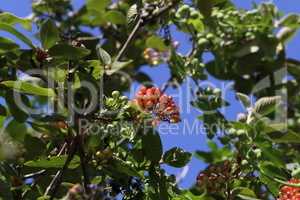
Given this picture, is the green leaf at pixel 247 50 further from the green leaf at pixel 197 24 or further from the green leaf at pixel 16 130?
the green leaf at pixel 16 130

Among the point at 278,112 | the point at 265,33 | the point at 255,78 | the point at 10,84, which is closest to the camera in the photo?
the point at 10,84

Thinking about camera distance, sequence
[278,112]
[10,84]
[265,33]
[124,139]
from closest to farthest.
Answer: [10,84], [124,139], [278,112], [265,33]

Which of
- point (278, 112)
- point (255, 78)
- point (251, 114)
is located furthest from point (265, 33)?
point (251, 114)

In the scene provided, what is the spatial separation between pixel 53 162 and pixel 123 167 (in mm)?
234

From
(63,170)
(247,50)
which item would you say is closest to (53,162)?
(63,170)

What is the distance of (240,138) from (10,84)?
2.95 feet

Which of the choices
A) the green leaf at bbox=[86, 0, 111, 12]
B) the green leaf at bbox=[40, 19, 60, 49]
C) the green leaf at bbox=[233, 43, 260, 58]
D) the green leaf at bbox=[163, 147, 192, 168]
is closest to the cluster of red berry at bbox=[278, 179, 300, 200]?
the green leaf at bbox=[163, 147, 192, 168]

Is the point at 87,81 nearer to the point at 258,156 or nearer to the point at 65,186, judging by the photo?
the point at 65,186

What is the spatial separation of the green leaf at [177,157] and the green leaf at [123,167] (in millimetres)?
247

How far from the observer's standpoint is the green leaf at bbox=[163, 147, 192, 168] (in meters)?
2.74

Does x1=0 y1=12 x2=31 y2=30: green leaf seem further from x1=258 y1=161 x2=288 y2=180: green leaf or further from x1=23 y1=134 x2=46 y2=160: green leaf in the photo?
x1=258 y1=161 x2=288 y2=180: green leaf

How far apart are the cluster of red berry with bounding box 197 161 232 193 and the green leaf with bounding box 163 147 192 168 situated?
0.50 ft

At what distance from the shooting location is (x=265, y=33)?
14.3 ft

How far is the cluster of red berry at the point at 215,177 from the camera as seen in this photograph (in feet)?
9.39
